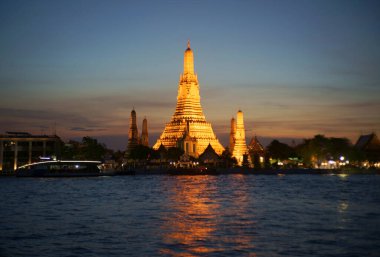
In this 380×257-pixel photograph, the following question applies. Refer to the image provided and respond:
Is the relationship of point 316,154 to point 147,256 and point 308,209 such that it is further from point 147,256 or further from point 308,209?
point 147,256

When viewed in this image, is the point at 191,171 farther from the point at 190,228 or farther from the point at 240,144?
the point at 190,228

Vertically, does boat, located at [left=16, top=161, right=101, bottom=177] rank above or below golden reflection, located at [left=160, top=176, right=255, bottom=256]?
above

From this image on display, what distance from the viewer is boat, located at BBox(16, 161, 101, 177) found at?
11994cm

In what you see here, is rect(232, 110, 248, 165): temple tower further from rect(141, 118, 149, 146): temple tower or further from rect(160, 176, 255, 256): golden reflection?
rect(160, 176, 255, 256): golden reflection

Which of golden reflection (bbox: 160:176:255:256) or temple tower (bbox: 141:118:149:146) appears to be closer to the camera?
golden reflection (bbox: 160:176:255:256)

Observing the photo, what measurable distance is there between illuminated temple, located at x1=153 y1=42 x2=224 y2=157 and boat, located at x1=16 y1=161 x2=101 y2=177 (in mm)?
21567

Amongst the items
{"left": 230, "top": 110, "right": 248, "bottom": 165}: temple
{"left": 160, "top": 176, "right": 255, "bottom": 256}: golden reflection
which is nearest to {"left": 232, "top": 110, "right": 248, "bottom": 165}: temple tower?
{"left": 230, "top": 110, "right": 248, "bottom": 165}: temple

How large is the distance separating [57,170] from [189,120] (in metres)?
36.4

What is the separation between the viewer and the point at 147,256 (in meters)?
24.5

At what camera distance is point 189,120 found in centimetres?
14438

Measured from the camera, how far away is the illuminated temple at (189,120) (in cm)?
14357

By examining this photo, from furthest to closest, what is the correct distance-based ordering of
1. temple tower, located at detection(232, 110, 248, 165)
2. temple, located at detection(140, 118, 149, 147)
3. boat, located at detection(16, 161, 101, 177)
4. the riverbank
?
temple, located at detection(140, 118, 149, 147), temple tower, located at detection(232, 110, 248, 165), the riverbank, boat, located at detection(16, 161, 101, 177)

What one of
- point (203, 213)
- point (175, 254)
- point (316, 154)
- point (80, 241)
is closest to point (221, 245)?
point (175, 254)

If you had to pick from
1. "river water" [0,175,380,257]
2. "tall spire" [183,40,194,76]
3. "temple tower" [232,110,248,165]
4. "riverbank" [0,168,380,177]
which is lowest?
"river water" [0,175,380,257]
